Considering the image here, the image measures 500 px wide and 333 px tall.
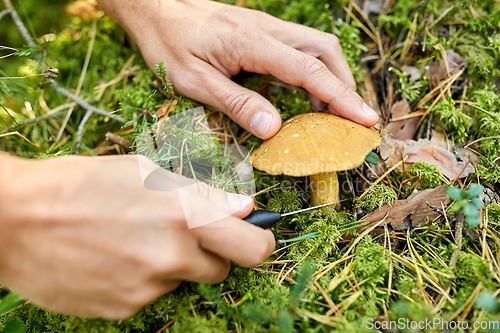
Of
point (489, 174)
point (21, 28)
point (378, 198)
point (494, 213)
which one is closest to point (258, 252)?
point (378, 198)

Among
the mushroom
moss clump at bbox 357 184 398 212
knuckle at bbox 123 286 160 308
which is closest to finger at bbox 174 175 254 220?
the mushroom

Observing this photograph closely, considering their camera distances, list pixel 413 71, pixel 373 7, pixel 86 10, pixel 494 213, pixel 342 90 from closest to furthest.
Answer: pixel 494 213 → pixel 342 90 → pixel 413 71 → pixel 373 7 → pixel 86 10

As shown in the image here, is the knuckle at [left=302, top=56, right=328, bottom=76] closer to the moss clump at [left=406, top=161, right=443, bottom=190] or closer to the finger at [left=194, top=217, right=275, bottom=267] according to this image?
the moss clump at [left=406, top=161, right=443, bottom=190]

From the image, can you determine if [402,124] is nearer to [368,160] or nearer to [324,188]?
[368,160]

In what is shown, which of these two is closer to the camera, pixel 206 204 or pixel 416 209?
pixel 206 204

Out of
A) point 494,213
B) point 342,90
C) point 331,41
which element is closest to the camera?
point 494,213

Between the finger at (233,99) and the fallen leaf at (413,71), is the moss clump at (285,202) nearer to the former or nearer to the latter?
the finger at (233,99)

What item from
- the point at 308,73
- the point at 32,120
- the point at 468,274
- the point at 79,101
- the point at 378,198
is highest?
the point at 308,73
